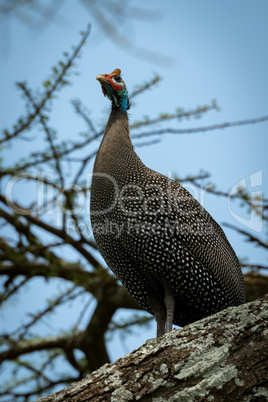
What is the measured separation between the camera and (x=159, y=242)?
3762 mm

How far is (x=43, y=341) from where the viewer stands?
248 inches

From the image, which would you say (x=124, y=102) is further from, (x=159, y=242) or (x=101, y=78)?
(x=159, y=242)

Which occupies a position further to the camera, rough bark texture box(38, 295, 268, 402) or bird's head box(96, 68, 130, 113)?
bird's head box(96, 68, 130, 113)

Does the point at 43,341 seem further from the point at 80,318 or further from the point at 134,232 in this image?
the point at 134,232

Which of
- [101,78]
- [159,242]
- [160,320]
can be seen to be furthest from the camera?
[101,78]

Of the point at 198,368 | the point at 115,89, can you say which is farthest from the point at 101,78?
the point at 198,368

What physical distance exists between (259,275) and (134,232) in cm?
243

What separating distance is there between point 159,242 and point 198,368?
1310 mm

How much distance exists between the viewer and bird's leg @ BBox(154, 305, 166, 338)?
13.3ft

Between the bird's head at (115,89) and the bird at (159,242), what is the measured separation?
50 cm

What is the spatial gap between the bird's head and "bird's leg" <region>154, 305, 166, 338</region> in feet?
5.66

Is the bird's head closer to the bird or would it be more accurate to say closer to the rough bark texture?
the bird

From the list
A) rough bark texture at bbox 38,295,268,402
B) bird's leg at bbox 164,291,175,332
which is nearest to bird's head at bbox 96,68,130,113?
bird's leg at bbox 164,291,175,332

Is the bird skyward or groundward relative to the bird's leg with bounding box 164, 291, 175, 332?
skyward
